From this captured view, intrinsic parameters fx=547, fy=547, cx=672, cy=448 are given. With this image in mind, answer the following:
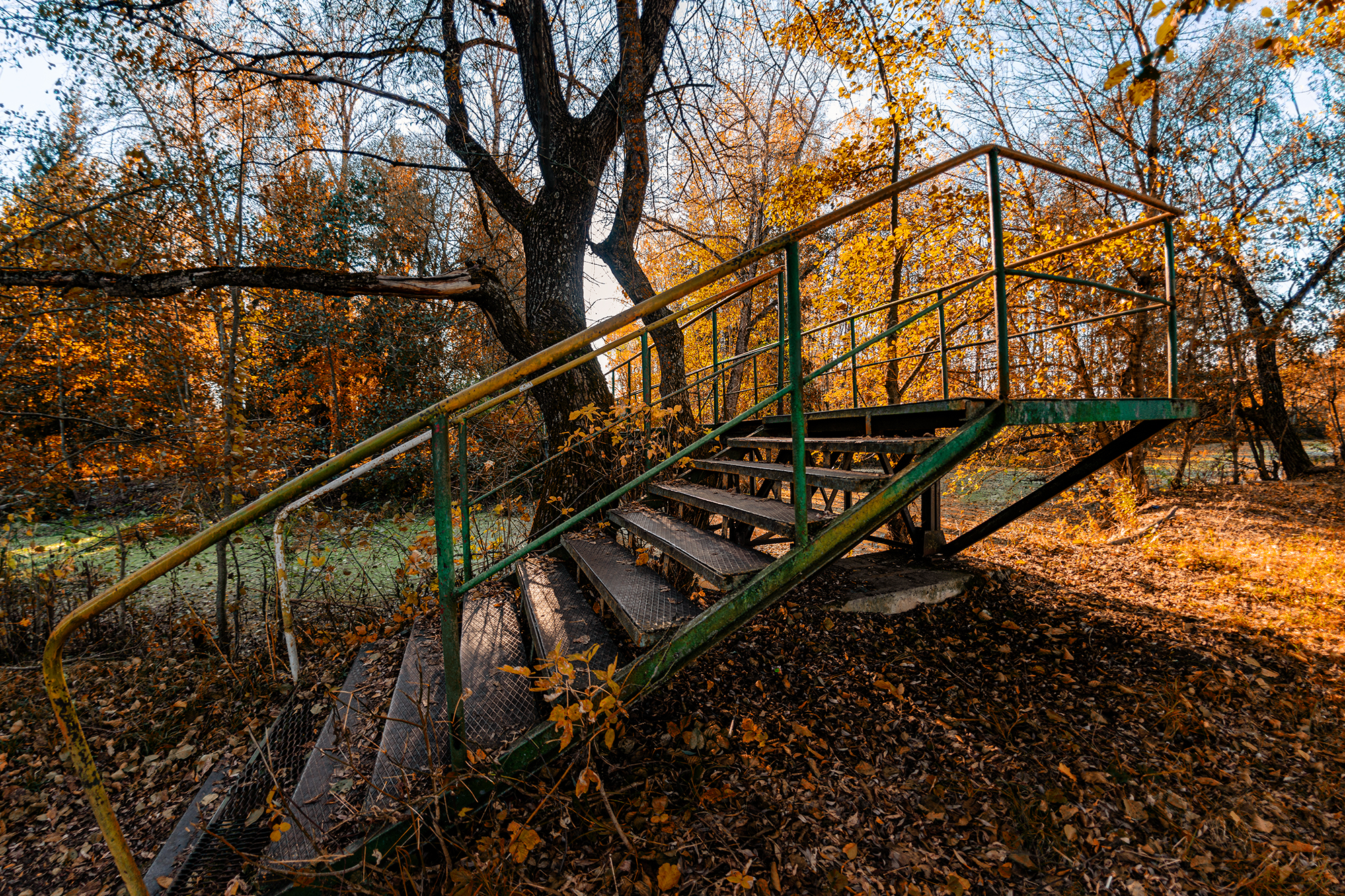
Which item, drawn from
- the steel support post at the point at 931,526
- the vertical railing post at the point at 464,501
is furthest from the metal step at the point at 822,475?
the steel support post at the point at 931,526

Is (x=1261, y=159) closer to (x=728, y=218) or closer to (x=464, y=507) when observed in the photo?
(x=728, y=218)

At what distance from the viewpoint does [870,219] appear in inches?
343

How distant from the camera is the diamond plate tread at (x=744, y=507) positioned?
224cm

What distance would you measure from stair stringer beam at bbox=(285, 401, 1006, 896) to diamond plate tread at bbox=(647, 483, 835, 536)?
0.13 m

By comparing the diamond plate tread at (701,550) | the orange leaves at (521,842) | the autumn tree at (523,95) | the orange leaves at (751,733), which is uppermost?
the autumn tree at (523,95)

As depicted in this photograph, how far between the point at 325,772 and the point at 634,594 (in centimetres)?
132

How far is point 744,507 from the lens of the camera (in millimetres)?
2641

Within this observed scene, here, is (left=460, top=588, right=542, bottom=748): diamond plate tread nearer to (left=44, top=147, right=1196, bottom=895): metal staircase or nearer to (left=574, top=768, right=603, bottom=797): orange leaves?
(left=44, top=147, right=1196, bottom=895): metal staircase

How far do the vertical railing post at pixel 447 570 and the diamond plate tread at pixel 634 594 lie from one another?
0.61m

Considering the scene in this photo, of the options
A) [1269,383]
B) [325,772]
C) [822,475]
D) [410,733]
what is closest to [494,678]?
[410,733]

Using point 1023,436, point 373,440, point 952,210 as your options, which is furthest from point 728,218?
point 373,440

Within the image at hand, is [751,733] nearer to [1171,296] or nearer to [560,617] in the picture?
[560,617]

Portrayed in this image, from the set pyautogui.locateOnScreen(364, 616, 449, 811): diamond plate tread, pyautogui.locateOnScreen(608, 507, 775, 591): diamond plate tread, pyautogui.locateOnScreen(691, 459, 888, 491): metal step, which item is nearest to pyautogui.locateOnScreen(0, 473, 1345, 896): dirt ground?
pyautogui.locateOnScreen(364, 616, 449, 811): diamond plate tread

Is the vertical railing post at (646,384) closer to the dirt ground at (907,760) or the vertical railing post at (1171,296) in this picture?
the dirt ground at (907,760)
